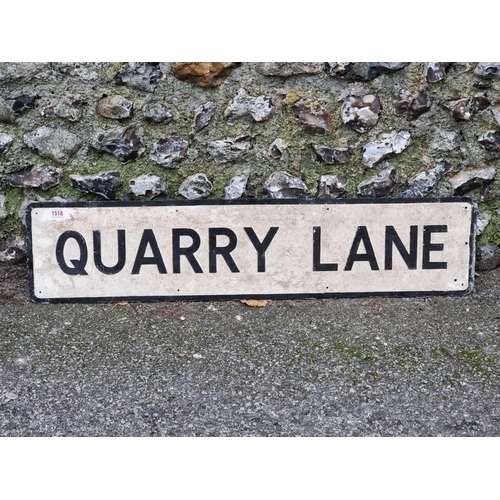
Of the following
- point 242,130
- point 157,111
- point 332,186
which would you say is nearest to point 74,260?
point 157,111

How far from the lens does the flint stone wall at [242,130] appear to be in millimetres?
2293

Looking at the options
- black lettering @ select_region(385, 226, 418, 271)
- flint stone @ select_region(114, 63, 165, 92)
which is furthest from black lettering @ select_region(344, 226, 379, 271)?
flint stone @ select_region(114, 63, 165, 92)

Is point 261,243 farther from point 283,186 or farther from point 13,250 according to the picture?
point 13,250

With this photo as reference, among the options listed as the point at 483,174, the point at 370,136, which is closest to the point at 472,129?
the point at 483,174

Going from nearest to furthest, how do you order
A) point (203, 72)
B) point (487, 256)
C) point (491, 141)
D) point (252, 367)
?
1. point (252, 367)
2. point (203, 72)
3. point (491, 141)
4. point (487, 256)

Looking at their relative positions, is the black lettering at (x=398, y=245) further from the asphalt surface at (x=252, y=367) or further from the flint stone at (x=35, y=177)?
the flint stone at (x=35, y=177)

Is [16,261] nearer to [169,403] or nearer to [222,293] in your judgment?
[222,293]

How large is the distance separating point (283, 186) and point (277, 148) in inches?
5.9

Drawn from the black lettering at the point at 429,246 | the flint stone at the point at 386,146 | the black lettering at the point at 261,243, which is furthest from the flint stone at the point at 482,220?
the black lettering at the point at 261,243

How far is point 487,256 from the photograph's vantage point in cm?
251

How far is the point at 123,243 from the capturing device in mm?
2334

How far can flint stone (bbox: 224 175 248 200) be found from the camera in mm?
2371

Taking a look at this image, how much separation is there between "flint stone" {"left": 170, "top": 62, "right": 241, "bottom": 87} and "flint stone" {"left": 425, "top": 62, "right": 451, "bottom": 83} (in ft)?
2.37

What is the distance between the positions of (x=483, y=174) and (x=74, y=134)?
1.61m
